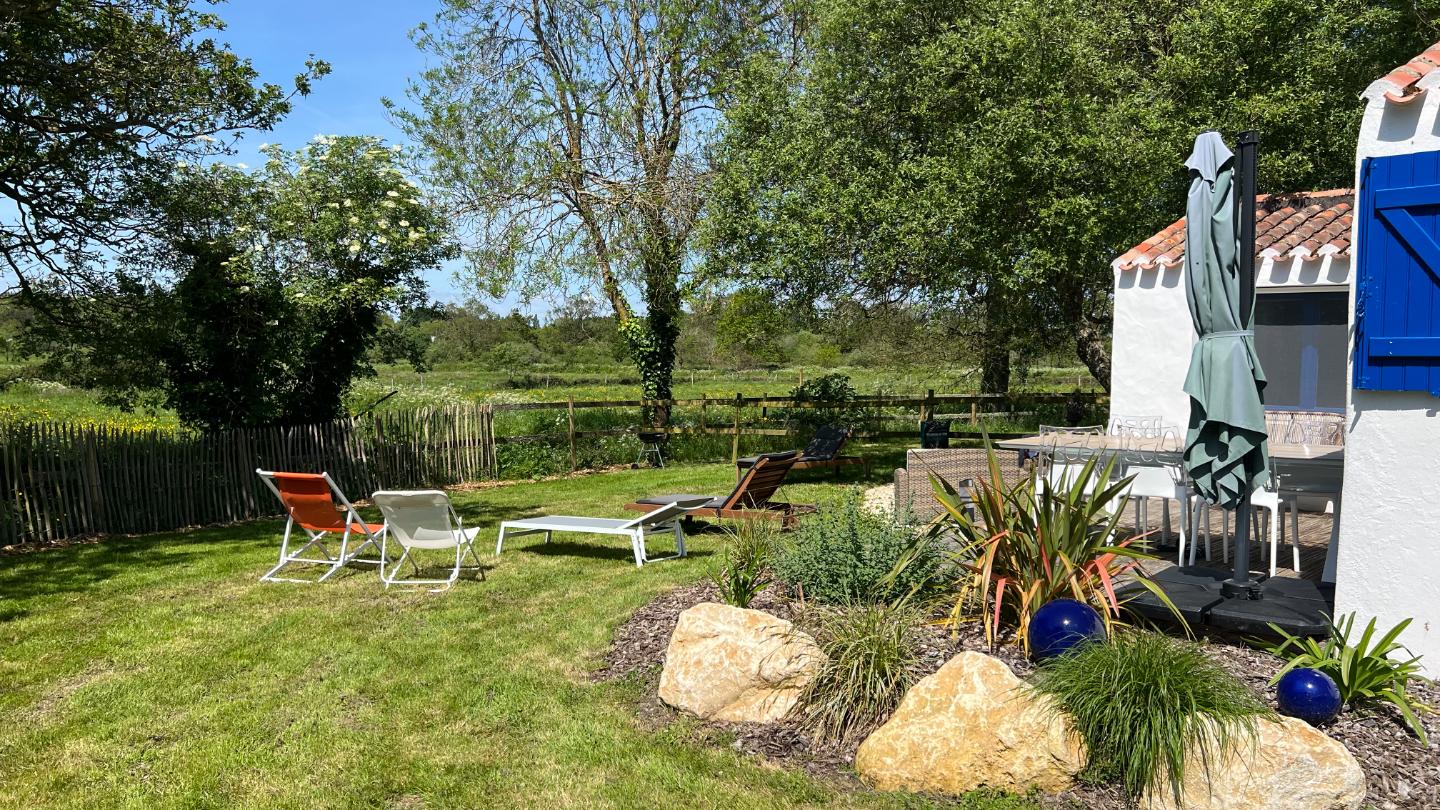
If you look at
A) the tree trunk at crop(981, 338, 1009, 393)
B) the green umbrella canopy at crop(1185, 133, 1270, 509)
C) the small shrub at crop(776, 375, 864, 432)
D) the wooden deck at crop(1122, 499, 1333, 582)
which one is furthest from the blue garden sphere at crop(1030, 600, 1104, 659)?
the tree trunk at crop(981, 338, 1009, 393)

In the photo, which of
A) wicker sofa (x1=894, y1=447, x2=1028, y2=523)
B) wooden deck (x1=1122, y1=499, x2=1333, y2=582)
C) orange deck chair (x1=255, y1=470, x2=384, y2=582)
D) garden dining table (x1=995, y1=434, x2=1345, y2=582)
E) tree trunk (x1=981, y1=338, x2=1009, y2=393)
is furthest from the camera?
tree trunk (x1=981, y1=338, x2=1009, y2=393)

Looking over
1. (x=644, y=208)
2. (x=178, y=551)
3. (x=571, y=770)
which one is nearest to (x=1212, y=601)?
(x=571, y=770)

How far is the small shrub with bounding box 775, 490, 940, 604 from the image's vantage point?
15.5 ft

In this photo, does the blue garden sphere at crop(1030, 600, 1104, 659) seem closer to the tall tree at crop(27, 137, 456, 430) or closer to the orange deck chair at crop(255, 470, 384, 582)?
the orange deck chair at crop(255, 470, 384, 582)

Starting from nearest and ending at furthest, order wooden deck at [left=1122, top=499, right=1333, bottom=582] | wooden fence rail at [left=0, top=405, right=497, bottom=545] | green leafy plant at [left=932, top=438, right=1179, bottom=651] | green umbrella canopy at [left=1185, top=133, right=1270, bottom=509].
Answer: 1. green leafy plant at [left=932, top=438, right=1179, bottom=651]
2. green umbrella canopy at [left=1185, top=133, right=1270, bottom=509]
3. wooden deck at [left=1122, top=499, right=1333, bottom=582]
4. wooden fence rail at [left=0, top=405, right=497, bottom=545]

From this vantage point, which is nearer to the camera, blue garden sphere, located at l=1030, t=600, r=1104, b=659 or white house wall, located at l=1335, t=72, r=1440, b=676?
blue garden sphere, located at l=1030, t=600, r=1104, b=659

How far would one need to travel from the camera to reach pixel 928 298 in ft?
47.5

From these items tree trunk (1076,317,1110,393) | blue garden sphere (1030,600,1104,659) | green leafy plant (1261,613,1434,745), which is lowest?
green leafy plant (1261,613,1434,745)

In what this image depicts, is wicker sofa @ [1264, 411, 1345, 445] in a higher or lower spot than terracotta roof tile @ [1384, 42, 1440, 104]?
lower

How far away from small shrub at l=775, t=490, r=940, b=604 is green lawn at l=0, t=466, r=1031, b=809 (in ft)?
3.76

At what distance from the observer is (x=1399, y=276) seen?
13.6 feet

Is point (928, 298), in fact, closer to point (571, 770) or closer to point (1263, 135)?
point (1263, 135)

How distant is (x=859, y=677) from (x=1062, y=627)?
90 centimetres

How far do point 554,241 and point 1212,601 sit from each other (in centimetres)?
1358
